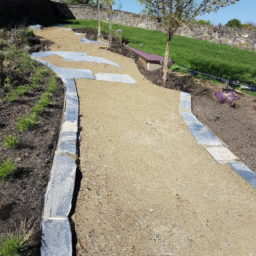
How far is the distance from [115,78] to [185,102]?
2.29m

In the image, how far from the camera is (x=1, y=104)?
4582 mm

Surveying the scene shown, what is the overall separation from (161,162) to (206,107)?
3041 mm

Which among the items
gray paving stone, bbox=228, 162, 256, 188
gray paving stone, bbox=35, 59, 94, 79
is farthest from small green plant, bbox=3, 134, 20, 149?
gray paving stone, bbox=35, 59, 94, 79

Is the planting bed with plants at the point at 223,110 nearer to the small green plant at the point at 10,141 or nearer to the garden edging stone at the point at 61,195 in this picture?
the garden edging stone at the point at 61,195

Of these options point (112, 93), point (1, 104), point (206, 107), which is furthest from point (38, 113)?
point (206, 107)

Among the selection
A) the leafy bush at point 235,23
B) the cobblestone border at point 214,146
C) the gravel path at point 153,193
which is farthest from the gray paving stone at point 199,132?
the leafy bush at point 235,23

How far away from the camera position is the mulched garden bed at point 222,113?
4605mm

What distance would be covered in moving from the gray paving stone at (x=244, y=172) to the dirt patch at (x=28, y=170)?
2726 mm

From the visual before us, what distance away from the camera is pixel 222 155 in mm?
4227

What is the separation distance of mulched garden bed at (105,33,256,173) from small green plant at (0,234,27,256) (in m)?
3.39

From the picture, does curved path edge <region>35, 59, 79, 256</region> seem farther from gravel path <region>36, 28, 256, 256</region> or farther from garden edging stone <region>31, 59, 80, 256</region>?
gravel path <region>36, 28, 256, 256</region>

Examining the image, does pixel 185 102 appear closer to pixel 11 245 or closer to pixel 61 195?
pixel 61 195

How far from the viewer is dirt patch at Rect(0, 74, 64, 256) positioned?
2371 millimetres

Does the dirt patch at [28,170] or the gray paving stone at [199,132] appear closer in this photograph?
the dirt patch at [28,170]
